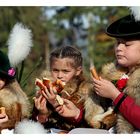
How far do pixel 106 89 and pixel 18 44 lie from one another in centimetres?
69

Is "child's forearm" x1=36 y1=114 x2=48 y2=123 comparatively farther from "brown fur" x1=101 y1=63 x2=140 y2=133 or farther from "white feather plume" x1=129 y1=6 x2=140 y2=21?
"white feather plume" x1=129 y1=6 x2=140 y2=21

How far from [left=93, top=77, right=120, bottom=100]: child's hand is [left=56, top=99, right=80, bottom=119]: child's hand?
0.20 metres

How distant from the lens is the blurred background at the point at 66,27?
6.94 meters

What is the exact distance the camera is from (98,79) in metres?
2.02

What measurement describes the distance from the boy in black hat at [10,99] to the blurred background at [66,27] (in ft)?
13.5

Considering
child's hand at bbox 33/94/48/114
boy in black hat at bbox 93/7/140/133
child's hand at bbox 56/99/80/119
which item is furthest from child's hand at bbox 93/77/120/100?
child's hand at bbox 33/94/48/114

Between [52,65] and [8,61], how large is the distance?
0.83ft

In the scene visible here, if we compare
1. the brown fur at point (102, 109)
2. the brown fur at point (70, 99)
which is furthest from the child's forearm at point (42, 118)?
the brown fur at point (102, 109)

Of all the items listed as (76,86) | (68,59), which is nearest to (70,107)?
(76,86)

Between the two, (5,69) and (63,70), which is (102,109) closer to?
(63,70)

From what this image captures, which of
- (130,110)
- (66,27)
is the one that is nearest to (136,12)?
(130,110)

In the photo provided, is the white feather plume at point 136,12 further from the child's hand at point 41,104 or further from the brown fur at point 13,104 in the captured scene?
the brown fur at point 13,104
